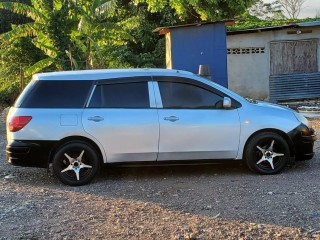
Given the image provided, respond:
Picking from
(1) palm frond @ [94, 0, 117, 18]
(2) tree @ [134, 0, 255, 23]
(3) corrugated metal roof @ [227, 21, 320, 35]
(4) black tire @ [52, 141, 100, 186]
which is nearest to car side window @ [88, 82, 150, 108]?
(4) black tire @ [52, 141, 100, 186]

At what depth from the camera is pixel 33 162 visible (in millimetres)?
6648

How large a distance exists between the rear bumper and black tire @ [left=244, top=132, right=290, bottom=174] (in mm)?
2917


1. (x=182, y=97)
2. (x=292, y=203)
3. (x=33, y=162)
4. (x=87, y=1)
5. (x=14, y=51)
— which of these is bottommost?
(x=292, y=203)

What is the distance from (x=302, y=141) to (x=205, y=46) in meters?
7.19

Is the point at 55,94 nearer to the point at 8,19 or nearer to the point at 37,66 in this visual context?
the point at 37,66

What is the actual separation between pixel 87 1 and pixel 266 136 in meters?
13.4

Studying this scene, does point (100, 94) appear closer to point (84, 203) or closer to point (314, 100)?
point (84, 203)

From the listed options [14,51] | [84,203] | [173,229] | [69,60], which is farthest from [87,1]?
[173,229]

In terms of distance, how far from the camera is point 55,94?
6742 millimetres

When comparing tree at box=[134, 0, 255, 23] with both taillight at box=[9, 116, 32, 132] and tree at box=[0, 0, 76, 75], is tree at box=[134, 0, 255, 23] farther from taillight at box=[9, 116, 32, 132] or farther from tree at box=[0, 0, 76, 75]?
taillight at box=[9, 116, 32, 132]

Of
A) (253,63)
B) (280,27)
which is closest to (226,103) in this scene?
(280,27)

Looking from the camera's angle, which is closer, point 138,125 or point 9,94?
point 138,125

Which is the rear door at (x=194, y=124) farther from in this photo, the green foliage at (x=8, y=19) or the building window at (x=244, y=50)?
the green foliage at (x=8, y=19)

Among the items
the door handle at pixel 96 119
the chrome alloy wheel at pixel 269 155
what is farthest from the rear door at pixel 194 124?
the door handle at pixel 96 119
